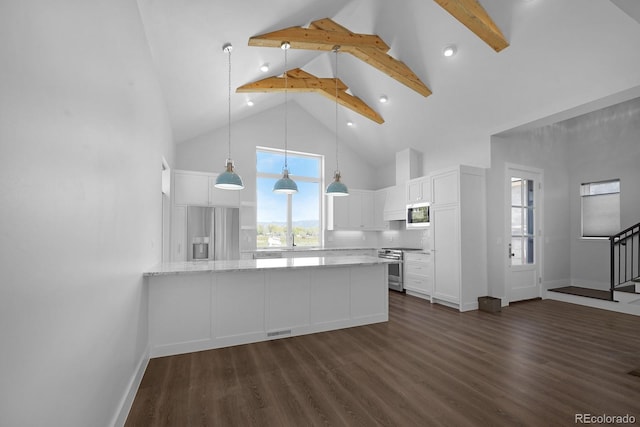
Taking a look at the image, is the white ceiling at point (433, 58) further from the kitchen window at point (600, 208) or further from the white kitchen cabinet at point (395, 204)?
the kitchen window at point (600, 208)

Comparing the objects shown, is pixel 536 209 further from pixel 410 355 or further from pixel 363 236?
pixel 410 355

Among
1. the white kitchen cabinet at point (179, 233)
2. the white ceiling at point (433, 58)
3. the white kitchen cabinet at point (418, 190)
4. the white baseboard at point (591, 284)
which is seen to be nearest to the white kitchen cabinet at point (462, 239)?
the white kitchen cabinet at point (418, 190)

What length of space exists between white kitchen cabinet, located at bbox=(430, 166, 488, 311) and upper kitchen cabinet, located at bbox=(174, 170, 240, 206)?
3.88 metres

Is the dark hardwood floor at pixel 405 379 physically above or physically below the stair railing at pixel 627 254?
below

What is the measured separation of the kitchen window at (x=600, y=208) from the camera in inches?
227

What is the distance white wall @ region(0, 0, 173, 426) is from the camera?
0.90 m

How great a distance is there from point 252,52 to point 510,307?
18.9 feet

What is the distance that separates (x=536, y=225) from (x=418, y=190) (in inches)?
93.4

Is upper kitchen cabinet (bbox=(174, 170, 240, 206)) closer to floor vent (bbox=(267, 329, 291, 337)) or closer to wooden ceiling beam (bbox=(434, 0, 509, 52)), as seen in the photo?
floor vent (bbox=(267, 329, 291, 337))

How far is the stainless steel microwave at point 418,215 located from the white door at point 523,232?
1400 mm

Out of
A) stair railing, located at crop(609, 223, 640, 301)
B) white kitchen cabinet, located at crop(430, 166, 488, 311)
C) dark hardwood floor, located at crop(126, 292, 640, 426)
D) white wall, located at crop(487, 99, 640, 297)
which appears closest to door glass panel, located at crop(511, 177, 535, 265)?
white wall, located at crop(487, 99, 640, 297)

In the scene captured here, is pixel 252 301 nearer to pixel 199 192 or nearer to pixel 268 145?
pixel 199 192

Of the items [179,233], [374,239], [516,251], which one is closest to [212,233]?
[179,233]

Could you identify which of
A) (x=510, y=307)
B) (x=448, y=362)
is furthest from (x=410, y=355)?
→ (x=510, y=307)
